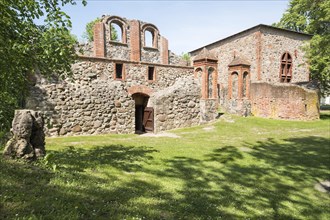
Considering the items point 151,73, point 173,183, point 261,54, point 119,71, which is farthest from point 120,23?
point 173,183

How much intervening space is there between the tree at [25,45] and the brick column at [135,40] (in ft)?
53.0

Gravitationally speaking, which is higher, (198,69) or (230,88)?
(198,69)

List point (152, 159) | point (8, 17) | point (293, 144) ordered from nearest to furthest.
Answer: point (8, 17) → point (152, 159) → point (293, 144)

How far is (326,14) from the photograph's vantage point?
10.3 meters

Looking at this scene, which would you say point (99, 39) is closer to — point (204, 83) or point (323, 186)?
point (204, 83)

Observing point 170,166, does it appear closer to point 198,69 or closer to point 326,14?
point 326,14

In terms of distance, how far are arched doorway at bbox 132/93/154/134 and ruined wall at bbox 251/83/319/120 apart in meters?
11.1

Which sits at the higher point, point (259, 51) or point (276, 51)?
point (276, 51)

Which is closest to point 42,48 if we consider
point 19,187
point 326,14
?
point 19,187

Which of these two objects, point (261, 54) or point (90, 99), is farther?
point (261, 54)

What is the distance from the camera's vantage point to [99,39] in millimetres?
21016

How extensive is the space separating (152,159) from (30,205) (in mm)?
4960

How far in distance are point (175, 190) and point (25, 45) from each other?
4853 mm

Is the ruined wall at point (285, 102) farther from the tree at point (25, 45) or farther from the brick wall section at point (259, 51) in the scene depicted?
the tree at point (25, 45)
